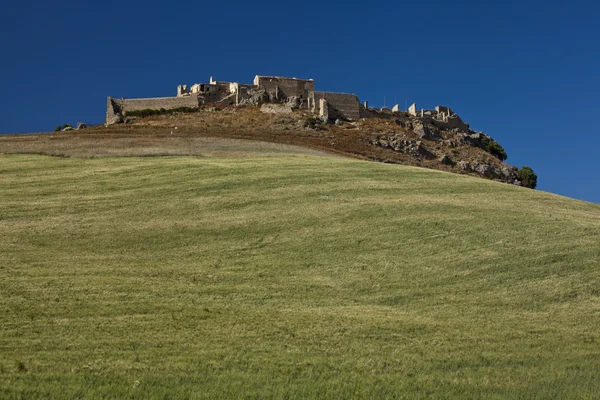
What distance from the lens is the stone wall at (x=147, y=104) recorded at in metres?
94.7

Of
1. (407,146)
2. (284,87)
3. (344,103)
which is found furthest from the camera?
(284,87)

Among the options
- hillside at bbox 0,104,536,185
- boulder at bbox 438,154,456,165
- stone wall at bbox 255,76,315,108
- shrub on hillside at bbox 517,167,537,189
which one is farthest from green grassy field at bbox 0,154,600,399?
stone wall at bbox 255,76,315,108

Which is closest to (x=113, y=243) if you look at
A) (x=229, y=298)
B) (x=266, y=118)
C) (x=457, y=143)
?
(x=229, y=298)

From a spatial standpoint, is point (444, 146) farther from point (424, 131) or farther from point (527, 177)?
point (527, 177)

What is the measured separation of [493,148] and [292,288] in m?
87.5

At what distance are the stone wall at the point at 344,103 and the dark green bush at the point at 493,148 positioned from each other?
22.5 meters

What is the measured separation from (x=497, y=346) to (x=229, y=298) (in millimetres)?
9106

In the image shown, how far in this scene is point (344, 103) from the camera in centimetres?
9544

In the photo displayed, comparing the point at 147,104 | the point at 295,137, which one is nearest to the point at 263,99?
the point at 147,104

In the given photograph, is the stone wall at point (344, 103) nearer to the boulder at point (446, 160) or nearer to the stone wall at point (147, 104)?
the boulder at point (446, 160)

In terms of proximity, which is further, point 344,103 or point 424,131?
point 344,103

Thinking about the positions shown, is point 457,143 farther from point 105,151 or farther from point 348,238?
point 348,238

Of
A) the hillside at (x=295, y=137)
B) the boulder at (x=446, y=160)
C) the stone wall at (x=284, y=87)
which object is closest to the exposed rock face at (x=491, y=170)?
the hillside at (x=295, y=137)

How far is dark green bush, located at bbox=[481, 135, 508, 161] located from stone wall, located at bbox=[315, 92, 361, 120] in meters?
22.5
